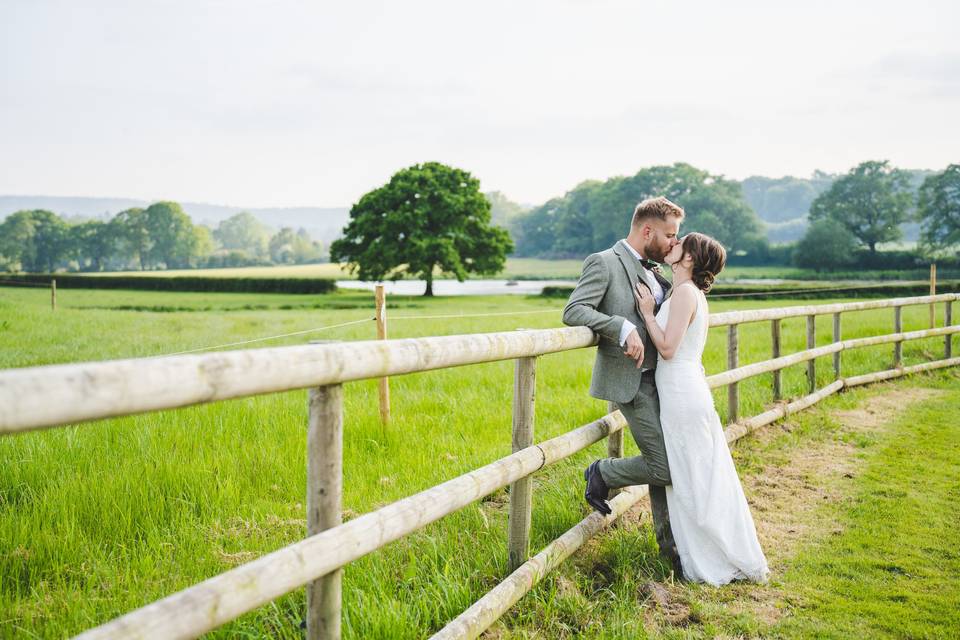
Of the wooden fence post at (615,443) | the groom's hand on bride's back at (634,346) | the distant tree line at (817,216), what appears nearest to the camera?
the groom's hand on bride's back at (634,346)

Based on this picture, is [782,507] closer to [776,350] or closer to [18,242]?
[776,350]

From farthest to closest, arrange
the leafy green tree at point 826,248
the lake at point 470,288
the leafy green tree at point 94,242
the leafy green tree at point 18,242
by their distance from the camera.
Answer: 1. the leafy green tree at point 94,242
2. the leafy green tree at point 18,242
3. the leafy green tree at point 826,248
4. the lake at point 470,288

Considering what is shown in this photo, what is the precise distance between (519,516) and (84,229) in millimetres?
112680

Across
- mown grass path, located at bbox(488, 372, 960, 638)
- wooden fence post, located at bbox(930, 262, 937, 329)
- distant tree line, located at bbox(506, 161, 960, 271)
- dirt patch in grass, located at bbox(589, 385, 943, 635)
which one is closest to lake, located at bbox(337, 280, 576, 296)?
distant tree line, located at bbox(506, 161, 960, 271)

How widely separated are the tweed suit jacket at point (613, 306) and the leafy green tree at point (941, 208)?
68.6 m

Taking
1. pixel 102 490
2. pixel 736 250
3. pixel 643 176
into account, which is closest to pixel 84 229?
pixel 643 176

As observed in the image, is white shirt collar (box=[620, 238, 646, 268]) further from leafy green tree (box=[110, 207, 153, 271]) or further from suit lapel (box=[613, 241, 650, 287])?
leafy green tree (box=[110, 207, 153, 271])

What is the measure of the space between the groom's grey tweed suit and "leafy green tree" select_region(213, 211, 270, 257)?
155532 mm

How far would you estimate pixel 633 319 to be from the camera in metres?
3.93

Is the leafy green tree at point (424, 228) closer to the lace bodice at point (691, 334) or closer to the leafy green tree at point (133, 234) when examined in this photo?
the lace bodice at point (691, 334)

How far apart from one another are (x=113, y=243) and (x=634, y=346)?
111436mm

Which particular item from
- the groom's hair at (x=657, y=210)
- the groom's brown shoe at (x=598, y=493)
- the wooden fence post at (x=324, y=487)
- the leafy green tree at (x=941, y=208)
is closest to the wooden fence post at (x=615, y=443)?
the groom's brown shoe at (x=598, y=493)

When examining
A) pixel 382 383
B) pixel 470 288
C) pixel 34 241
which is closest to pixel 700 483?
pixel 382 383

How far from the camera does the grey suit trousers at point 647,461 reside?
396 cm
